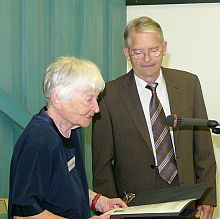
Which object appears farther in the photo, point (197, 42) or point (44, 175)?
point (197, 42)

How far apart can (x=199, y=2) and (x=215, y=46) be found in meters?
0.33

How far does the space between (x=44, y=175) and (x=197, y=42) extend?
7.20ft

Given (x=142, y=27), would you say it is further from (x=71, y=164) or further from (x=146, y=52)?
(x=71, y=164)

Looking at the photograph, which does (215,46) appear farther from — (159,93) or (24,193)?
(24,193)

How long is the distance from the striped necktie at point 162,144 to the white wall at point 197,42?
1111 millimetres

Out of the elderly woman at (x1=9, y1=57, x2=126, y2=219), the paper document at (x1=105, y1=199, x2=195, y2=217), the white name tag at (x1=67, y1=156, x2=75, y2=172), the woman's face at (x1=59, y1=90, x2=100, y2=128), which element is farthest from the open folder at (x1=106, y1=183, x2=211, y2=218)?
the woman's face at (x1=59, y1=90, x2=100, y2=128)

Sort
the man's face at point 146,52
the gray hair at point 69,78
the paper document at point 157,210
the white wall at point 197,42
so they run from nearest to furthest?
the paper document at point 157,210 → the gray hair at point 69,78 → the man's face at point 146,52 → the white wall at point 197,42

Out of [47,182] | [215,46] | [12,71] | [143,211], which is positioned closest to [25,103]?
[12,71]

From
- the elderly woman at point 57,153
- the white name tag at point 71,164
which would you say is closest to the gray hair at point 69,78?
the elderly woman at point 57,153

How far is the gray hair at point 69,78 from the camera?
1776 millimetres

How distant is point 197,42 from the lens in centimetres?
358

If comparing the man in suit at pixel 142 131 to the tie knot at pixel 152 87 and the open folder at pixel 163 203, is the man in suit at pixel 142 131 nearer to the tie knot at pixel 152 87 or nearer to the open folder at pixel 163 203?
the tie knot at pixel 152 87

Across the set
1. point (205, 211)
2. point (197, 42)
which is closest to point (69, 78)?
point (205, 211)

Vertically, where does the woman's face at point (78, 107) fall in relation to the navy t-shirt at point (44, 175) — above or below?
above
